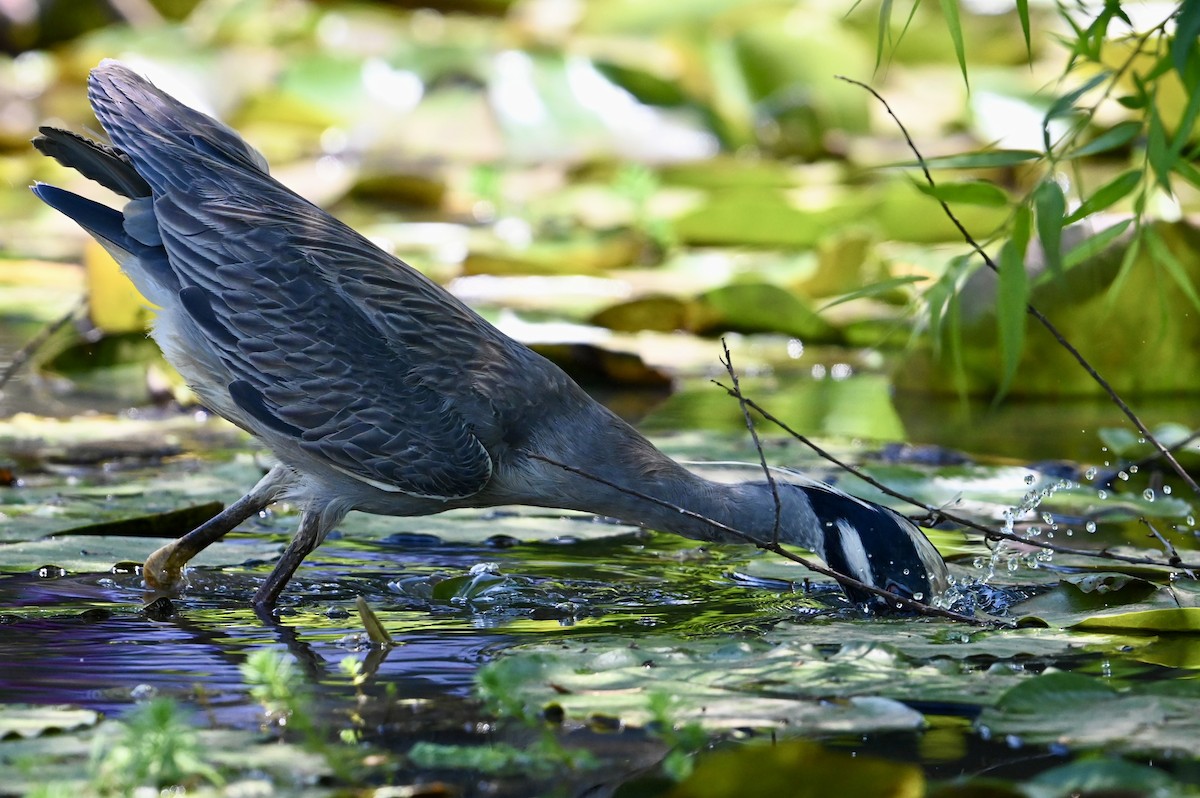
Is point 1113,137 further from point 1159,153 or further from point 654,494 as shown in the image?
point 654,494

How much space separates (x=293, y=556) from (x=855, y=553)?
1652 mm

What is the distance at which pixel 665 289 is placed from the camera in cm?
1171

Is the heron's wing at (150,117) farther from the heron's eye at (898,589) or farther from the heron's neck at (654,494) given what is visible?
the heron's eye at (898,589)

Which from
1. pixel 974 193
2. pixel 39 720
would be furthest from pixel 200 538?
pixel 974 193

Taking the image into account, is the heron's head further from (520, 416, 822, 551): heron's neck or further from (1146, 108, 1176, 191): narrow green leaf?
(1146, 108, 1176, 191): narrow green leaf

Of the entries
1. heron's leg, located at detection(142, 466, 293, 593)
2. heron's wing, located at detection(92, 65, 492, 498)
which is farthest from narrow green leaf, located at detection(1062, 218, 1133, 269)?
heron's leg, located at detection(142, 466, 293, 593)

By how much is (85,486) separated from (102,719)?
9.56ft

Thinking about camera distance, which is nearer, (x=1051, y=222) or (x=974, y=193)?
(x=1051, y=222)

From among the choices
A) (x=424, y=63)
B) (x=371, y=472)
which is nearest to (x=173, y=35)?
(x=424, y=63)

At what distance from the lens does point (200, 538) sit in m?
5.02

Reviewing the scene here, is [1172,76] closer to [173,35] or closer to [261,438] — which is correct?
[261,438]

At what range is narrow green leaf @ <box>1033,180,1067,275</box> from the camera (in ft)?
12.7

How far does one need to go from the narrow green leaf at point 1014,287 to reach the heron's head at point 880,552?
549mm

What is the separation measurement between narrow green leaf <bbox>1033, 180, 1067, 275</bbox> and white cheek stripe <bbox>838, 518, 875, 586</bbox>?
0.99 meters
